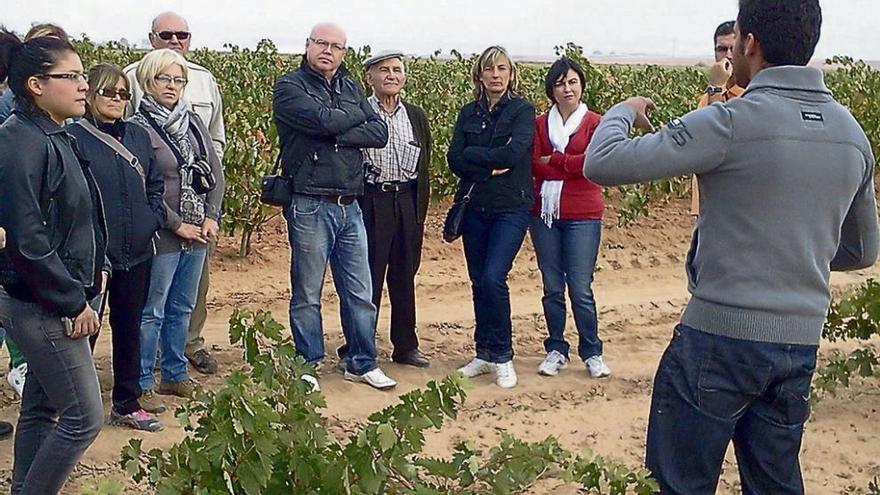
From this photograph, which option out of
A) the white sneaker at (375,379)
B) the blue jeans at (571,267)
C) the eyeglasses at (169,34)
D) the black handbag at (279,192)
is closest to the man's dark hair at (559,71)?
the blue jeans at (571,267)

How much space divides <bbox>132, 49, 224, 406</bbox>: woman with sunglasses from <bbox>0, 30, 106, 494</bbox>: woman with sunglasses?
1.55 m

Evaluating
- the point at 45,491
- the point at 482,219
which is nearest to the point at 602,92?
the point at 482,219

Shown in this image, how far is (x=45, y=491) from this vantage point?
3.87m

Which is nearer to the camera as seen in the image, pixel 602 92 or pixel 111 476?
pixel 111 476

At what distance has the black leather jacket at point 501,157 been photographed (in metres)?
6.19

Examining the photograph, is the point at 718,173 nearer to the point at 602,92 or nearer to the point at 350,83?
the point at 350,83

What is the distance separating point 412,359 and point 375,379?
52cm

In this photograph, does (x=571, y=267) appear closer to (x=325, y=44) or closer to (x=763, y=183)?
(x=325, y=44)

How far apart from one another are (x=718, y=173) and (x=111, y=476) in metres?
3.25

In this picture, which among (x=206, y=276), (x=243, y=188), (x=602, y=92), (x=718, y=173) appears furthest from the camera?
(x=602, y=92)

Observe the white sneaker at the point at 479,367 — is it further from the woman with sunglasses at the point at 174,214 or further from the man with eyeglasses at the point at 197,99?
the woman with sunglasses at the point at 174,214

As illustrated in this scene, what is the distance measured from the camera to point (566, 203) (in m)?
6.30

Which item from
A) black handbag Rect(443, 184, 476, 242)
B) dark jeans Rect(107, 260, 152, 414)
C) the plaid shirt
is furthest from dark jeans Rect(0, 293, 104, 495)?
black handbag Rect(443, 184, 476, 242)

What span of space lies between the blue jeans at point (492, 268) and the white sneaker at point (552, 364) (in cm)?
24
